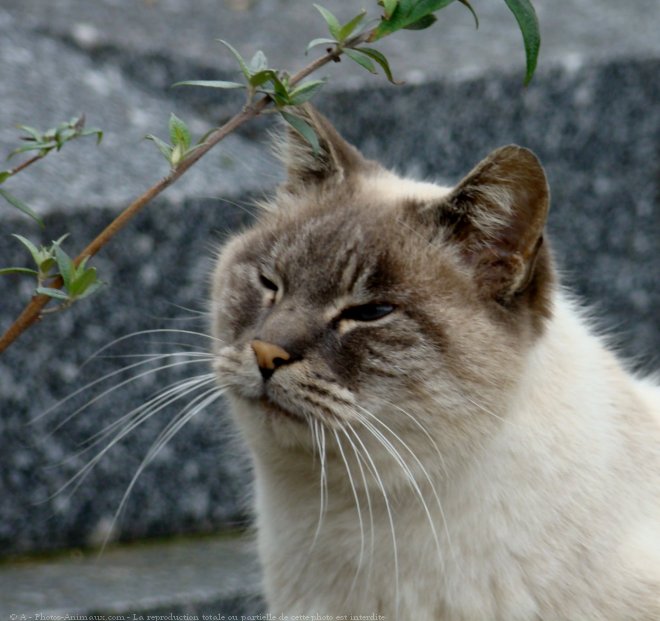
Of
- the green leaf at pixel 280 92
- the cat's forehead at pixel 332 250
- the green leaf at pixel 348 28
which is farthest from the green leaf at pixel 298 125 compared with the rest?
the cat's forehead at pixel 332 250

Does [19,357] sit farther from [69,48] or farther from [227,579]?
[69,48]

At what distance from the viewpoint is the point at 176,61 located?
364 cm

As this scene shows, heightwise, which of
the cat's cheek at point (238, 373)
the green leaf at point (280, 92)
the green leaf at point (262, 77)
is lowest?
the cat's cheek at point (238, 373)

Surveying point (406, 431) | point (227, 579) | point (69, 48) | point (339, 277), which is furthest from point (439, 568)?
point (69, 48)

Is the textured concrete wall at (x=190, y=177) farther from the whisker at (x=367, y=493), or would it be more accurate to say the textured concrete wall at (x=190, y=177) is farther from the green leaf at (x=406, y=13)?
the green leaf at (x=406, y=13)

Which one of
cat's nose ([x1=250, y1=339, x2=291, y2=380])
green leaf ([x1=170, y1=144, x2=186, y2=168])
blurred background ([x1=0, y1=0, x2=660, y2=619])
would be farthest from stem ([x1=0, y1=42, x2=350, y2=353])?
blurred background ([x1=0, y1=0, x2=660, y2=619])

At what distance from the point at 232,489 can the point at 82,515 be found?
418mm

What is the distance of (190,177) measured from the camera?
3.29m

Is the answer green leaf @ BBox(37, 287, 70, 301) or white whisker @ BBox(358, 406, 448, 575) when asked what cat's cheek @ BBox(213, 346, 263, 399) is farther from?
green leaf @ BBox(37, 287, 70, 301)

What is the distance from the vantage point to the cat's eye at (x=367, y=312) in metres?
2.26

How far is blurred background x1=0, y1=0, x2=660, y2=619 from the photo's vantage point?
3023 mm

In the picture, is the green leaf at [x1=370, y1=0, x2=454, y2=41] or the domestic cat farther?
the domestic cat

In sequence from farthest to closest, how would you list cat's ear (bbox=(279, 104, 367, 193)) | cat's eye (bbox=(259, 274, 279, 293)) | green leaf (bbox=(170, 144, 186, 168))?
cat's ear (bbox=(279, 104, 367, 193)) → cat's eye (bbox=(259, 274, 279, 293)) → green leaf (bbox=(170, 144, 186, 168))

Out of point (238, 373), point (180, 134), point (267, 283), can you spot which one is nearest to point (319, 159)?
point (267, 283)
